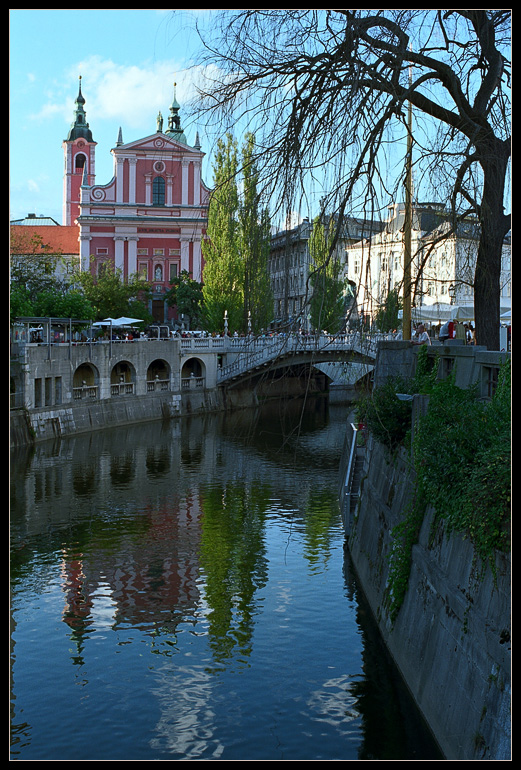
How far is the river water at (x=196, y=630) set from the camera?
Result: 11.9 meters

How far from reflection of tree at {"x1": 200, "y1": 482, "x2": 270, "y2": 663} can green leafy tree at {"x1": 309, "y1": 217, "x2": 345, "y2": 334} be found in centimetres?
954

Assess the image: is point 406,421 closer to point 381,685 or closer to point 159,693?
point 381,685

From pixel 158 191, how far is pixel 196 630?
55.6 m

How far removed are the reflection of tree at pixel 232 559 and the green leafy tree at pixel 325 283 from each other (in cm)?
954

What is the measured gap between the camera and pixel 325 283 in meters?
6.21

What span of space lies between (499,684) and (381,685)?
560cm

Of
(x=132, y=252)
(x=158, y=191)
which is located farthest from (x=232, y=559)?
(x=132, y=252)

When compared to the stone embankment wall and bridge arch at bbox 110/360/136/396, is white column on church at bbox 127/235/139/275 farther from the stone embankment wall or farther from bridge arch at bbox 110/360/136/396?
the stone embankment wall

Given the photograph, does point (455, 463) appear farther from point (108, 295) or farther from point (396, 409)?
point (108, 295)

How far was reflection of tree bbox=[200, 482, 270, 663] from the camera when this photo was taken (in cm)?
1605

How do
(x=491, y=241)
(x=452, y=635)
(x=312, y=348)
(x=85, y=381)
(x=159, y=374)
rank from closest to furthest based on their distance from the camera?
1. (x=312, y=348)
2. (x=452, y=635)
3. (x=491, y=241)
4. (x=85, y=381)
5. (x=159, y=374)
